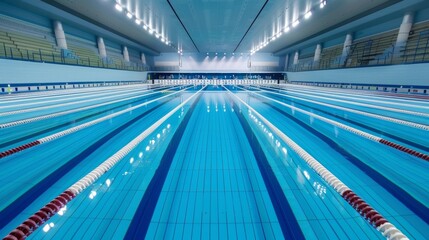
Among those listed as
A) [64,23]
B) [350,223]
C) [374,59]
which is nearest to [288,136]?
[350,223]

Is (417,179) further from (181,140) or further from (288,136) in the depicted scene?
(181,140)

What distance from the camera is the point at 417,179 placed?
2502mm

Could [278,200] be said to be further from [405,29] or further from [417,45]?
[405,29]

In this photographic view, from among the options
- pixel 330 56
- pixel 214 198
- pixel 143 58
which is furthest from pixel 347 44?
pixel 143 58

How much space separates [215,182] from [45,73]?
1409 cm

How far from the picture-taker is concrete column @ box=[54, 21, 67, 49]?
1436 cm

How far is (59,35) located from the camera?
47.5 feet

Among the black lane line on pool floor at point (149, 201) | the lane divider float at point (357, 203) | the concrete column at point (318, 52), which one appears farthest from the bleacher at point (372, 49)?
the black lane line on pool floor at point (149, 201)

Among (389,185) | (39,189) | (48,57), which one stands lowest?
(39,189)

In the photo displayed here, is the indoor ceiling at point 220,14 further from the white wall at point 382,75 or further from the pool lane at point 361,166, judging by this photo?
the pool lane at point 361,166

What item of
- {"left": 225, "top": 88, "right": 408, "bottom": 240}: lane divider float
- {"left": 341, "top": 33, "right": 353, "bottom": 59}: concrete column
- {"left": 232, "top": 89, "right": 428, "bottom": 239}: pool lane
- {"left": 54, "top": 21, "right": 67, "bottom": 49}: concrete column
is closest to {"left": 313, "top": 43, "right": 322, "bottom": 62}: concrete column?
{"left": 341, "top": 33, "right": 353, "bottom": 59}: concrete column

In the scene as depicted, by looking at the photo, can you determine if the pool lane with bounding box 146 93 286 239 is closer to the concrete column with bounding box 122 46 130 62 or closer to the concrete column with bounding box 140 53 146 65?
the concrete column with bounding box 122 46 130 62

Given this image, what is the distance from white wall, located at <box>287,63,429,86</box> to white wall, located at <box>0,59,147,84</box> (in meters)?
18.9

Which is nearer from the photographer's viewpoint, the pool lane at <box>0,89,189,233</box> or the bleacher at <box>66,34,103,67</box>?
the pool lane at <box>0,89,189,233</box>
